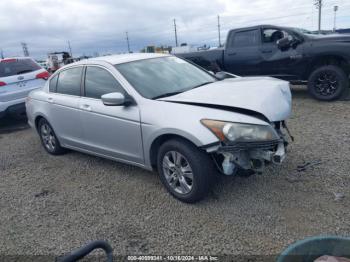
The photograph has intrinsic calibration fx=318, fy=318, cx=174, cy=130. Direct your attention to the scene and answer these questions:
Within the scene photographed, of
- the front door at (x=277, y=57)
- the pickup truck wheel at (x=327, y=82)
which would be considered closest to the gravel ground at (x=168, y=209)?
the pickup truck wheel at (x=327, y=82)

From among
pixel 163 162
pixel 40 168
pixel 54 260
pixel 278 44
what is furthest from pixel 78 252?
pixel 278 44

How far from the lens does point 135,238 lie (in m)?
3.07

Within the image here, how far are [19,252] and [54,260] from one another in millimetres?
423

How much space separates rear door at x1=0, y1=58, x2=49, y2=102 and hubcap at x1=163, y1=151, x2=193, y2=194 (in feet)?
18.4

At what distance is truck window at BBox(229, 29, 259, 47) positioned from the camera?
8.51m

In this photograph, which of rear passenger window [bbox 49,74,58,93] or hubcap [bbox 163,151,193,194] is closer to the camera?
hubcap [bbox 163,151,193,194]

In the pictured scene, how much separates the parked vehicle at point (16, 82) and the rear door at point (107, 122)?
3.98 m

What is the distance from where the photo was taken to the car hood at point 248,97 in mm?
3256

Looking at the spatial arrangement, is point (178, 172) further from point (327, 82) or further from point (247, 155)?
point (327, 82)

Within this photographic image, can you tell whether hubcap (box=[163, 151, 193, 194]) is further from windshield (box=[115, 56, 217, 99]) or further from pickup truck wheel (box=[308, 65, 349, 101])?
pickup truck wheel (box=[308, 65, 349, 101])

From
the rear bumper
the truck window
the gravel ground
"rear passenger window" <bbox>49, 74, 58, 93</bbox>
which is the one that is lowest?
the gravel ground

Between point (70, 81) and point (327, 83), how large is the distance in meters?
5.67

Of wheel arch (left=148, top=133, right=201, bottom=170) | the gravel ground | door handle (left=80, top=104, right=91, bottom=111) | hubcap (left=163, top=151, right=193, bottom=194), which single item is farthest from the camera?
door handle (left=80, top=104, right=91, bottom=111)

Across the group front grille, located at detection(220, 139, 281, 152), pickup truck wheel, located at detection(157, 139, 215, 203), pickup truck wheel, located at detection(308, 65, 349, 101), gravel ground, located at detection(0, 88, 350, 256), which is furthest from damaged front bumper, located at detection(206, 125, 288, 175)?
pickup truck wheel, located at detection(308, 65, 349, 101)
